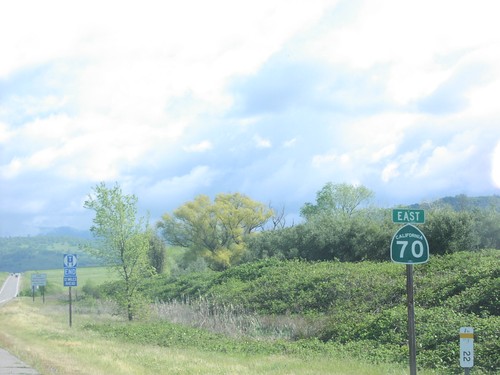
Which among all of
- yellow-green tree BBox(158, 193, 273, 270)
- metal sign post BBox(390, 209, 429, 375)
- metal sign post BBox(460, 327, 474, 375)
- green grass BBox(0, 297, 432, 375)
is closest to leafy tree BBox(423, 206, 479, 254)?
green grass BBox(0, 297, 432, 375)

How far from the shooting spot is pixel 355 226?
46.8 m

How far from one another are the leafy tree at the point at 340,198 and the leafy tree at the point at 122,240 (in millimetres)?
52257

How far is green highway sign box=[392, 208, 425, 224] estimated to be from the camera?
39.3 feet

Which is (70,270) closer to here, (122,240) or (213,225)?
(122,240)

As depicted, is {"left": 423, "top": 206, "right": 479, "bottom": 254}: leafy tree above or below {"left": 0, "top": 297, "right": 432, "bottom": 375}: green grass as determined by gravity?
above

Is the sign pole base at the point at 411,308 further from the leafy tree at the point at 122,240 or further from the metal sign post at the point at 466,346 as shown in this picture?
the leafy tree at the point at 122,240

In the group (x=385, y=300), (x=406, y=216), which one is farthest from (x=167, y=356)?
(x=385, y=300)

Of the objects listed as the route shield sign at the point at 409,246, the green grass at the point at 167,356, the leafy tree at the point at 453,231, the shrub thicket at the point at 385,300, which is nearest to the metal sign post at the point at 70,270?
the green grass at the point at 167,356

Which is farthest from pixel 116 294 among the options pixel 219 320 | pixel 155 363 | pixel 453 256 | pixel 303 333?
pixel 155 363

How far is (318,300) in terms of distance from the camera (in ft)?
107

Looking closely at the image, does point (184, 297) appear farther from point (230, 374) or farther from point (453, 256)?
point (230, 374)

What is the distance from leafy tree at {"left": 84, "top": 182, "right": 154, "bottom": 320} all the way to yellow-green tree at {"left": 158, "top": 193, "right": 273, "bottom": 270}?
45826 millimetres

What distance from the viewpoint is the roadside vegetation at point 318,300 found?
1984cm

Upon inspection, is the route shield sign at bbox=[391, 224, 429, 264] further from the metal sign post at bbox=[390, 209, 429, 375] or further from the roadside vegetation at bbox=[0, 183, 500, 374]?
the roadside vegetation at bbox=[0, 183, 500, 374]
